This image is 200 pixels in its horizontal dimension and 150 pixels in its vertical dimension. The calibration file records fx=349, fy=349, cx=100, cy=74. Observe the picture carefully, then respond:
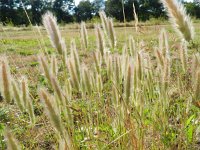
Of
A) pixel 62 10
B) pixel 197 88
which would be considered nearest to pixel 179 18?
pixel 197 88

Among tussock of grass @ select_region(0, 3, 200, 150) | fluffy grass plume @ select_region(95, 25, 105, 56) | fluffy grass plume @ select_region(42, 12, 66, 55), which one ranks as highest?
fluffy grass plume @ select_region(42, 12, 66, 55)

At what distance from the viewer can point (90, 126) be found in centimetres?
170

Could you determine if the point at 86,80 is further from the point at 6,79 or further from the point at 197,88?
the point at 197,88

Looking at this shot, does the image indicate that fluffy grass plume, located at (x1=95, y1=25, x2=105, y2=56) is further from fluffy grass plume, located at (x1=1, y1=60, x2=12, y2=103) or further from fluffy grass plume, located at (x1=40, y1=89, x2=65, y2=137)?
fluffy grass plume, located at (x1=40, y1=89, x2=65, y2=137)

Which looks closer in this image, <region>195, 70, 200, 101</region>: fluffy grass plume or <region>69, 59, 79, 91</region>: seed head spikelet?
<region>195, 70, 200, 101</region>: fluffy grass plume

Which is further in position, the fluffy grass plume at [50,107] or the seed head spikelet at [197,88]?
the seed head spikelet at [197,88]

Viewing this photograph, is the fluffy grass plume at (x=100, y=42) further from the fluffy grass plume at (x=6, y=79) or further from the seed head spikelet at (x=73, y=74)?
the fluffy grass plume at (x=6, y=79)

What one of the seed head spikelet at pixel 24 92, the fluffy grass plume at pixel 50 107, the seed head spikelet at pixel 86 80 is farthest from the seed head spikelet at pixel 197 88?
the seed head spikelet at pixel 24 92

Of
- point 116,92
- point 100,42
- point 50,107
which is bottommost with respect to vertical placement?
point 116,92

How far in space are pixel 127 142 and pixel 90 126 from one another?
20 cm

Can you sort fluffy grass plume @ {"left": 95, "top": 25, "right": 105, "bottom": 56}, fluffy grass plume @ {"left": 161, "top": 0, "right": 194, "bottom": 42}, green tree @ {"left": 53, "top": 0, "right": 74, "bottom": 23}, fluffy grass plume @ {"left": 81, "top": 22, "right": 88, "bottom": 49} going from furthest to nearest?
1. green tree @ {"left": 53, "top": 0, "right": 74, "bottom": 23}
2. fluffy grass plume @ {"left": 81, "top": 22, "right": 88, "bottom": 49}
3. fluffy grass plume @ {"left": 95, "top": 25, "right": 105, "bottom": 56}
4. fluffy grass plume @ {"left": 161, "top": 0, "right": 194, "bottom": 42}

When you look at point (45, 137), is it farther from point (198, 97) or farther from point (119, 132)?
point (198, 97)

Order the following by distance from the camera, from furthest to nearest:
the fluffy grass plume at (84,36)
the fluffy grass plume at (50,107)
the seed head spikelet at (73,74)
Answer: the fluffy grass plume at (84,36) < the seed head spikelet at (73,74) < the fluffy grass plume at (50,107)

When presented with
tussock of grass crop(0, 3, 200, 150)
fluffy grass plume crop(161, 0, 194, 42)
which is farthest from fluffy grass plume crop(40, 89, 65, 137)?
fluffy grass plume crop(161, 0, 194, 42)
